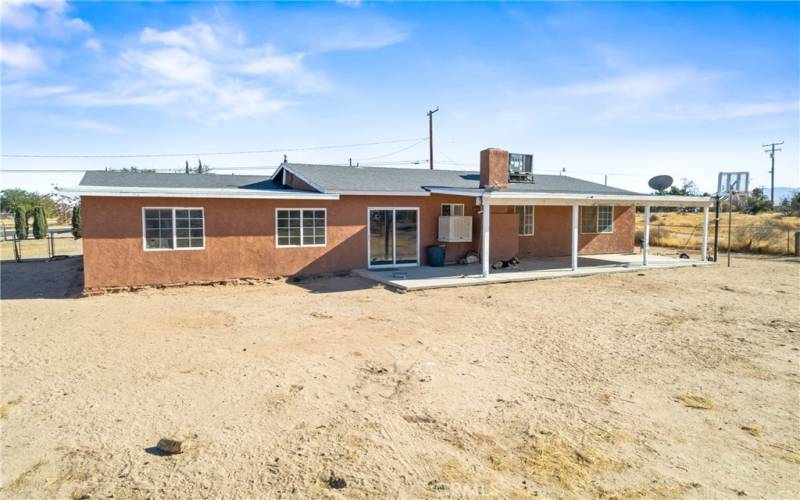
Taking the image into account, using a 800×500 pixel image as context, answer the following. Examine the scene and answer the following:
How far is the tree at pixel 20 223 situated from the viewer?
28.6 meters

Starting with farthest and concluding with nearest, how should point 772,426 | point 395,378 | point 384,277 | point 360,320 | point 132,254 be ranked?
point 384,277 < point 132,254 < point 360,320 < point 395,378 < point 772,426

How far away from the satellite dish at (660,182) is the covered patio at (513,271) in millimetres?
2762

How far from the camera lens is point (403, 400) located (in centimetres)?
523

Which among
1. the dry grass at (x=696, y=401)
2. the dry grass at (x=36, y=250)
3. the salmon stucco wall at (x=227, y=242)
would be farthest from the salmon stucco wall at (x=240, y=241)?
the dry grass at (x=36, y=250)

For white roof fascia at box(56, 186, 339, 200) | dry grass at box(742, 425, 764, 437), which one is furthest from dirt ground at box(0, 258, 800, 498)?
white roof fascia at box(56, 186, 339, 200)

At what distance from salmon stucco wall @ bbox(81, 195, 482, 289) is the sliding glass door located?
0.70 ft

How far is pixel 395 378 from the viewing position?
5922mm

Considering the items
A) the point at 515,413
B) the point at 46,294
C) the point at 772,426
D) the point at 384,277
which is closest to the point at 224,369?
the point at 515,413

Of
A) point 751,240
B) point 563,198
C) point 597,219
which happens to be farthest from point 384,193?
point 751,240

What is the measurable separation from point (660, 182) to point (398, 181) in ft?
33.0

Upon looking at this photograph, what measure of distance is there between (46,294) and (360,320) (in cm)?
875

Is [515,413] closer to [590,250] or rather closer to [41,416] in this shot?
[41,416]

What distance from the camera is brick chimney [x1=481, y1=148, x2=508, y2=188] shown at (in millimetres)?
14977

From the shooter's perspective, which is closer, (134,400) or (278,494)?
(278,494)
